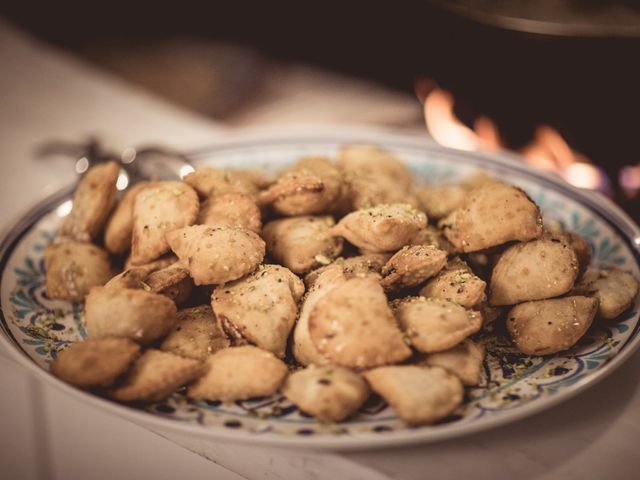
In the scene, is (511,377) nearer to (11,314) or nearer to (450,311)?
(450,311)

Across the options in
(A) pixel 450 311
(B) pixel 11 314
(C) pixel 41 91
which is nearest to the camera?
(A) pixel 450 311

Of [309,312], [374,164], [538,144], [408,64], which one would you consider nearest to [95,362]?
[309,312]

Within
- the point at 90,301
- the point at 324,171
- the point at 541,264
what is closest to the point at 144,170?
the point at 324,171

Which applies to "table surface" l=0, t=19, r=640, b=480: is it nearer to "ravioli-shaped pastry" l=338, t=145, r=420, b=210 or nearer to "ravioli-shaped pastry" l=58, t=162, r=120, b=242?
"ravioli-shaped pastry" l=58, t=162, r=120, b=242

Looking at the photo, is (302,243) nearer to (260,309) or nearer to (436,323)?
(260,309)

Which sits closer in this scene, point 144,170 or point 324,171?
point 324,171

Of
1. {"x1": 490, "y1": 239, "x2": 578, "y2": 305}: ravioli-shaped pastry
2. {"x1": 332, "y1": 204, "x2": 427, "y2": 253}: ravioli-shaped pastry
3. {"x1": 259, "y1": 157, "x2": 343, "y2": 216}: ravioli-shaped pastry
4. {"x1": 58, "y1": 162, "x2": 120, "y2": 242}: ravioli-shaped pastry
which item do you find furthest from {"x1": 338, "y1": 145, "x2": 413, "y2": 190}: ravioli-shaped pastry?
{"x1": 58, "y1": 162, "x2": 120, "y2": 242}: ravioli-shaped pastry
